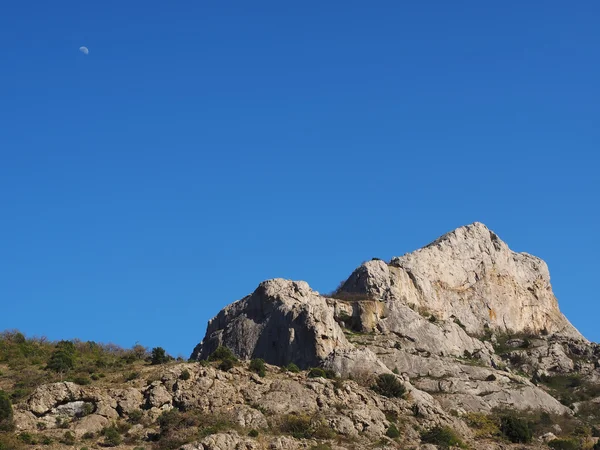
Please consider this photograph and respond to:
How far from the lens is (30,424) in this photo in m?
71.9

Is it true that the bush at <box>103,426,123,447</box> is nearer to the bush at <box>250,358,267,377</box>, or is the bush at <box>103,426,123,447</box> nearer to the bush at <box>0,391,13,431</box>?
the bush at <box>0,391,13,431</box>

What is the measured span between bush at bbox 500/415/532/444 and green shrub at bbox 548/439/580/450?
2.16 meters

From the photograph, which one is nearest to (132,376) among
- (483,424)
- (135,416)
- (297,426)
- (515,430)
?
(135,416)

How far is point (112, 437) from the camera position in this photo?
7106 cm

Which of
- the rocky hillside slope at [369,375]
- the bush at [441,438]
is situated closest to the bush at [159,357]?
the rocky hillside slope at [369,375]

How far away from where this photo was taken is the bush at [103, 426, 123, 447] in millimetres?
70500

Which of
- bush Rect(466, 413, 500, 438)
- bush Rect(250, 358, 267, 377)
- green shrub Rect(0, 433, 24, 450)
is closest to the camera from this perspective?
green shrub Rect(0, 433, 24, 450)

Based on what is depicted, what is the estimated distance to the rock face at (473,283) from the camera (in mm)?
134625

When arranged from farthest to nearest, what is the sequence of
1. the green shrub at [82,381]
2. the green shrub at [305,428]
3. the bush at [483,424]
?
the bush at [483,424] → the green shrub at [82,381] → the green shrub at [305,428]

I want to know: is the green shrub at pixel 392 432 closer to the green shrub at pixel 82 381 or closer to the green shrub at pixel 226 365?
the green shrub at pixel 226 365

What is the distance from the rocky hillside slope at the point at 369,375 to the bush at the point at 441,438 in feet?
0.65

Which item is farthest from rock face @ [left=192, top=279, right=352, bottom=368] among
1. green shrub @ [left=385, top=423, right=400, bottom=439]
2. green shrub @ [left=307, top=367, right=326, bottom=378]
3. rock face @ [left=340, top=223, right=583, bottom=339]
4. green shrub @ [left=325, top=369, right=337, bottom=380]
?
rock face @ [left=340, top=223, right=583, bottom=339]

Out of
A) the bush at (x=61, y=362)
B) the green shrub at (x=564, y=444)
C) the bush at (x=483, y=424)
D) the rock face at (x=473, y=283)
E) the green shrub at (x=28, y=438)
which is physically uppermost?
the rock face at (x=473, y=283)

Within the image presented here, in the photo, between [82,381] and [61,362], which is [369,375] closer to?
[82,381]
